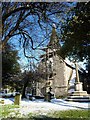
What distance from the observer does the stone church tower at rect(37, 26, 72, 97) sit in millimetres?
3624

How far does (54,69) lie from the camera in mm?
4066

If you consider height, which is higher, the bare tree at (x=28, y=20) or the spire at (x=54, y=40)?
the bare tree at (x=28, y=20)

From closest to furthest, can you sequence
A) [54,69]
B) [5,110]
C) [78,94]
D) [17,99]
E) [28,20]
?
1. [5,110]
2. [28,20]
3. [17,99]
4. [54,69]
5. [78,94]

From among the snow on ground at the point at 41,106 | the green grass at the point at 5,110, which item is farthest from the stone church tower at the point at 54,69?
the green grass at the point at 5,110

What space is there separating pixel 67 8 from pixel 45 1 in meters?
0.30

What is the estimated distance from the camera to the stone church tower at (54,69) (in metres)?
3.62

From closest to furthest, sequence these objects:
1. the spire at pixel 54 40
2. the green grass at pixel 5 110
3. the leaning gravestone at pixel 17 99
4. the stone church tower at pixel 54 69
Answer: the green grass at pixel 5 110 < the spire at pixel 54 40 < the stone church tower at pixel 54 69 < the leaning gravestone at pixel 17 99

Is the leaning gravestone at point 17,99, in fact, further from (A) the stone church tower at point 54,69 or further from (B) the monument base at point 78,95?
(B) the monument base at point 78,95

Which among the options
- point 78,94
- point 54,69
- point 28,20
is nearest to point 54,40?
point 28,20

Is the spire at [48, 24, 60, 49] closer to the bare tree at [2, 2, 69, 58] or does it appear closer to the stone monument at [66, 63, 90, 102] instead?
the bare tree at [2, 2, 69, 58]

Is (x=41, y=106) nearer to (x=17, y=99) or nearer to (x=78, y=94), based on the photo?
(x=17, y=99)

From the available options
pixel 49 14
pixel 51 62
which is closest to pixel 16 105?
pixel 51 62

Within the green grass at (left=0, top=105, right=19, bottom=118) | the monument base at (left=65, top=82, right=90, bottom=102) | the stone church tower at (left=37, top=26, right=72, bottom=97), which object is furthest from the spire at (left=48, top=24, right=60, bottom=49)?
the green grass at (left=0, top=105, right=19, bottom=118)

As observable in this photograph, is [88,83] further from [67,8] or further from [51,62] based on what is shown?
[67,8]
